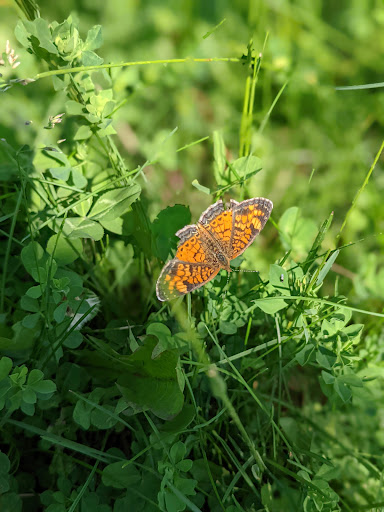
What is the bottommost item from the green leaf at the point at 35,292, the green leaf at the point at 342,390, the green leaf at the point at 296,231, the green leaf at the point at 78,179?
the green leaf at the point at 342,390

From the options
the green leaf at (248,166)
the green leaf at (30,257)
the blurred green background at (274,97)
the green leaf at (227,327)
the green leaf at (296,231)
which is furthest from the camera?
the blurred green background at (274,97)

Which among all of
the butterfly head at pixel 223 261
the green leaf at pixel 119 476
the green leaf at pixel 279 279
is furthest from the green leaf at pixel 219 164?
the green leaf at pixel 119 476

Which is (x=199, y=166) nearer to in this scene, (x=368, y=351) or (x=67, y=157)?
(x=67, y=157)

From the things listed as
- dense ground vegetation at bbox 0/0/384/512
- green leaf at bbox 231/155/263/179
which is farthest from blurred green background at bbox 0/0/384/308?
green leaf at bbox 231/155/263/179

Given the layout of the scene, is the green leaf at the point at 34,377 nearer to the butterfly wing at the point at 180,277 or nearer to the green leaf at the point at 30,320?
the green leaf at the point at 30,320

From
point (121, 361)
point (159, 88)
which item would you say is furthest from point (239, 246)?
point (159, 88)

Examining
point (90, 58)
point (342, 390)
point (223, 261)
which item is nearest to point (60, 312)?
point (223, 261)
